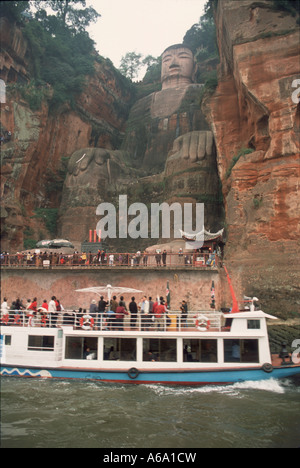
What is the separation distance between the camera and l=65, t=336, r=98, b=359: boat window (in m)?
13.7

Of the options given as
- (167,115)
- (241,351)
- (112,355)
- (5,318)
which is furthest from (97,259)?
(167,115)

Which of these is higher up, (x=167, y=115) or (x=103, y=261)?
(x=167, y=115)

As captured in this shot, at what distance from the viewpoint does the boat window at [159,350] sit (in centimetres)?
1339

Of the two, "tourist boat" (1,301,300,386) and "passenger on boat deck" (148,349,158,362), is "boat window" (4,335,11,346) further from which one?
"passenger on boat deck" (148,349,158,362)

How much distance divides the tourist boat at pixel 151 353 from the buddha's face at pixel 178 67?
4531cm

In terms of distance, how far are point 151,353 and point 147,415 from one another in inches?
140

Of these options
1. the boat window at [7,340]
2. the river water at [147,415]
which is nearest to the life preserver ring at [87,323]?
the river water at [147,415]

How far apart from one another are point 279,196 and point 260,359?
12468 mm

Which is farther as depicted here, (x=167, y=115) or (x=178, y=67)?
(x=178, y=67)

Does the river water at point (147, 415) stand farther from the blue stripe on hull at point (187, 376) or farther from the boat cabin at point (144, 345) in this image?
the boat cabin at point (144, 345)

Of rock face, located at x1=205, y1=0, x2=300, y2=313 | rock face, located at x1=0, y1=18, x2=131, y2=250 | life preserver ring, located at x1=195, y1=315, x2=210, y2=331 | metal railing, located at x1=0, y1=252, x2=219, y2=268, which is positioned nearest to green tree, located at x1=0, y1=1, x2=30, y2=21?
rock face, located at x1=0, y1=18, x2=131, y2=250

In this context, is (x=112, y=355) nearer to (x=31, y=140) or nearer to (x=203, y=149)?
(x=203, y=149)

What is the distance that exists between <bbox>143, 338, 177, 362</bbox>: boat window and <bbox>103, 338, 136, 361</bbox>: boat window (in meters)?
0.42

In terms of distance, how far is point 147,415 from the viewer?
32.6 feet
